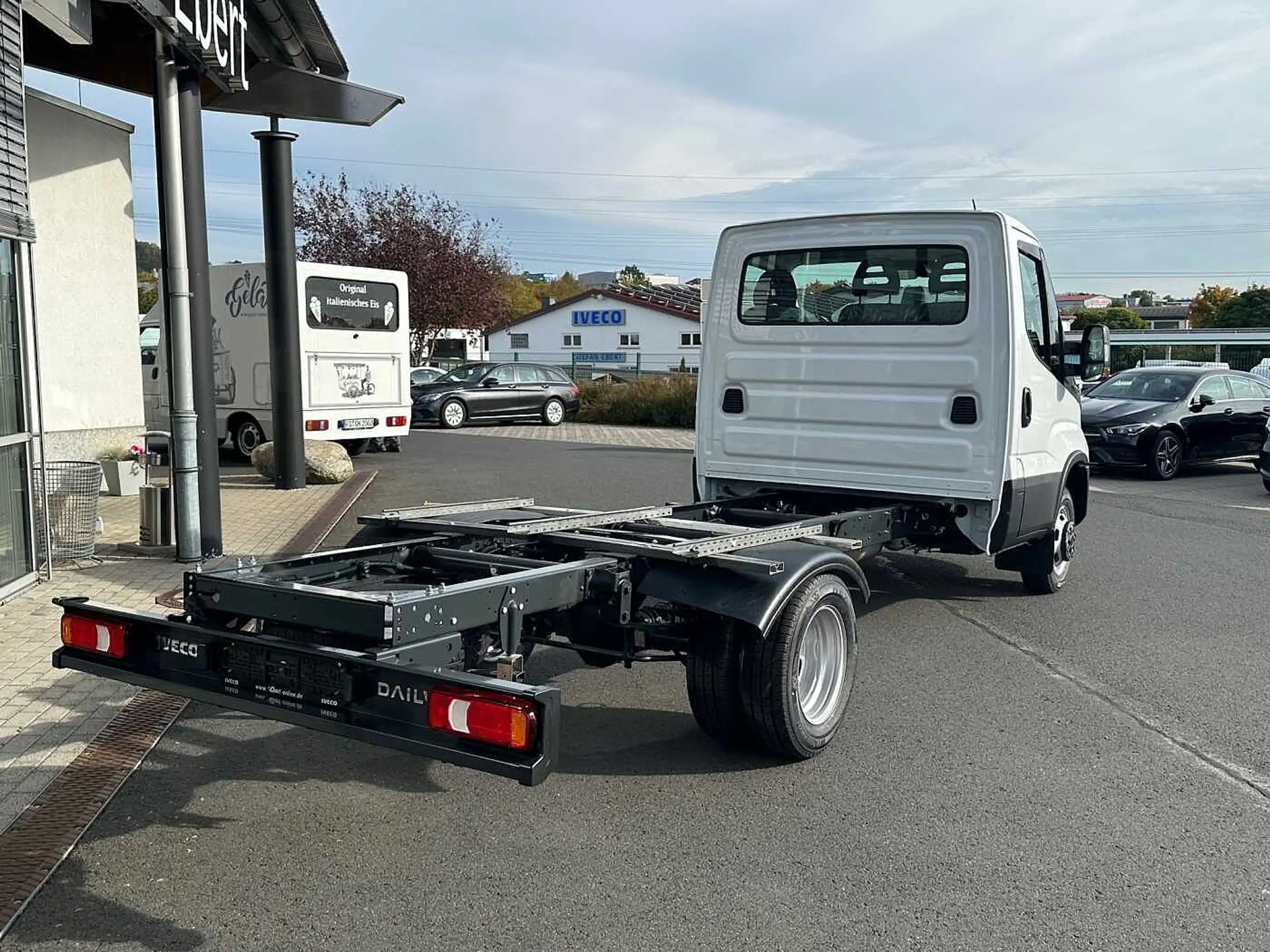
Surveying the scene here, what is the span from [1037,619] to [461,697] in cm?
513

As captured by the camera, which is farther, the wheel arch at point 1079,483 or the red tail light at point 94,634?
the wheel arch at point 1079,483

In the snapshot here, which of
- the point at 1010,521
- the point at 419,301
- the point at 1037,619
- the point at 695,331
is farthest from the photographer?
the point at 695,331

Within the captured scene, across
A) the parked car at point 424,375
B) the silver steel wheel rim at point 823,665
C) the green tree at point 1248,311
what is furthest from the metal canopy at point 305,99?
the green tree at point 1248,311

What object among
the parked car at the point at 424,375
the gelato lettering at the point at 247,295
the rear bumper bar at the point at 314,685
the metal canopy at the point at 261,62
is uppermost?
the metal canopy at the point at 261,62

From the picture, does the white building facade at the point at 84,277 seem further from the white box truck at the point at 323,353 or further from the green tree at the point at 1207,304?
the green tree at the point at 1207,304

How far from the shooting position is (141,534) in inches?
357

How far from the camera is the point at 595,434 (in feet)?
80.9

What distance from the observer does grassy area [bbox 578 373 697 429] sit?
26984 millimetres

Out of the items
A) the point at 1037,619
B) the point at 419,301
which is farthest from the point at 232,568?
the point at 419,301

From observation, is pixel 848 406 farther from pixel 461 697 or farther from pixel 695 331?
pixel 695 331

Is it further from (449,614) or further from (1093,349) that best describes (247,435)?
(449,614)

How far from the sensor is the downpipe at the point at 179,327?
8.23 m

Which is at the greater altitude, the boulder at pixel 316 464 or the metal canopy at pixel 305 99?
the metal canopy at pixel 305 99

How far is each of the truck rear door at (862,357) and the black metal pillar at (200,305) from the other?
380 centimetres
